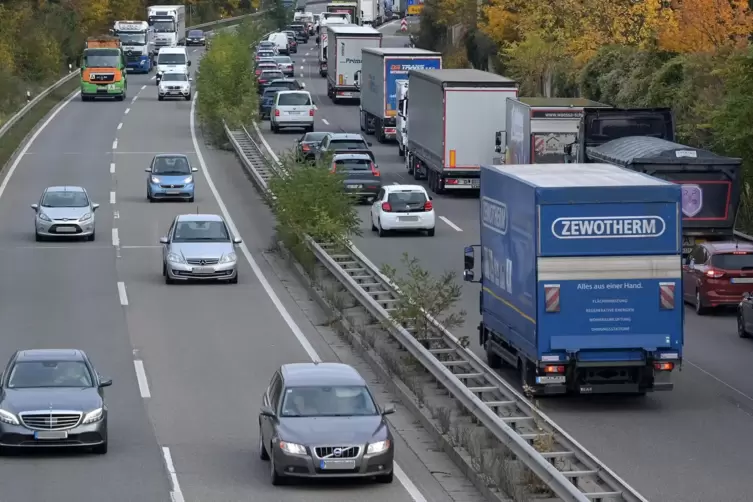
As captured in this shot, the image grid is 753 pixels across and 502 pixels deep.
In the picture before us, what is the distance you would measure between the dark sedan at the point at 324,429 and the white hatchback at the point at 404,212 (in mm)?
22386

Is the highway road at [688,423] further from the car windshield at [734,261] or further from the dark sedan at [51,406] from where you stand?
the dark sedan at [51,406]

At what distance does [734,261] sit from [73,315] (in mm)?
12874

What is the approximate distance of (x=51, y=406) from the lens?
1850cm

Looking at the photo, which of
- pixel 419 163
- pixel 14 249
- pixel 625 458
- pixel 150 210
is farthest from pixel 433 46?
pixel 625 458

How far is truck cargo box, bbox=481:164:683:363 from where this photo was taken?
69.3 feet

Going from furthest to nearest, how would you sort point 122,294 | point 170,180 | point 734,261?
point 170,180, point 122,294, point 734,261

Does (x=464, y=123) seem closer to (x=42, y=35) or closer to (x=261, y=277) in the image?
(x=261, y=277)

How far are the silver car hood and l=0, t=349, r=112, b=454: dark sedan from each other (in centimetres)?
1442

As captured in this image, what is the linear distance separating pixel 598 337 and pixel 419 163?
3163cm

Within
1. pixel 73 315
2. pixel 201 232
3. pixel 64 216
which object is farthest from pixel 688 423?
pixel 64 216

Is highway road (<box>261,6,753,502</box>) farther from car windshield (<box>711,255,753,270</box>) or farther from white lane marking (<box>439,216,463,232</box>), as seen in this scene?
white lane marking (<box>439,216,463,232</box>)

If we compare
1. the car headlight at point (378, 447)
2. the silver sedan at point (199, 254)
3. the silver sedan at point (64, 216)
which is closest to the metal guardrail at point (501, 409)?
the car headlight at point (378, 447)

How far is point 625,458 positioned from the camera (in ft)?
61.8

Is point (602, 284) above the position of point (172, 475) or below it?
above
